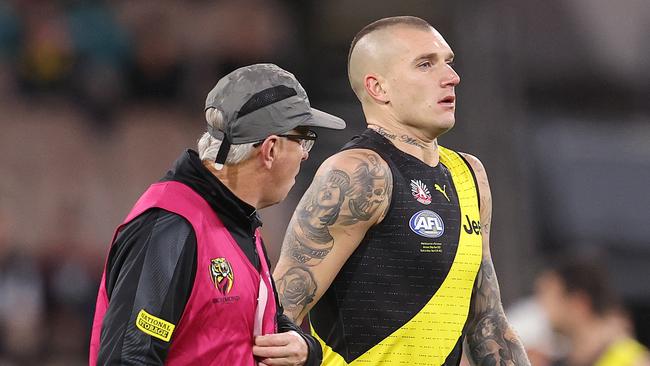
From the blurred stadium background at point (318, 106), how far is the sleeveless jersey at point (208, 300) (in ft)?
19.6

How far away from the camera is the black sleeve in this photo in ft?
9.93

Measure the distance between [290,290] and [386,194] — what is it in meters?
0.47

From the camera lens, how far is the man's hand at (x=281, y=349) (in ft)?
10.9

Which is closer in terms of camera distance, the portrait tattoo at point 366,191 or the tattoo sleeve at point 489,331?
the portrait tattoo at point 366,191

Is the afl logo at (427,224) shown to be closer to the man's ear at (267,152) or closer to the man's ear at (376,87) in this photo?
the man's ear at (376,87)

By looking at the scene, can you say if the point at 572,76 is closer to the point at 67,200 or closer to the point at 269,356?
the point at 67,200

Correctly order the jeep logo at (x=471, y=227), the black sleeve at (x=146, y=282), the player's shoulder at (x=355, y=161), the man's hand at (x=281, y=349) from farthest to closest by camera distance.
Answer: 1. the jeep logo at (x=471, y=227)
2. the player's shoulder at (x=355, y=161)
3. the man's hand at (x=281, y=349)
4. the black sleeve at (x=146, y=282)

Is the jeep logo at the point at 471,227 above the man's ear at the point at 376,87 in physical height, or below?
below

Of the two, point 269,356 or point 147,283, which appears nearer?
point 147,283

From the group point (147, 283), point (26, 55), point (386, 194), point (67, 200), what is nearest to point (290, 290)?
point (386, 194)

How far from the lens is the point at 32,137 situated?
33.5 ft

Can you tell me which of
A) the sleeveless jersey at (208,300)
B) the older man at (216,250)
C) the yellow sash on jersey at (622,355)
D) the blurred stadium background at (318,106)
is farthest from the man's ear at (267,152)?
the blurred stadium background at (318,106)

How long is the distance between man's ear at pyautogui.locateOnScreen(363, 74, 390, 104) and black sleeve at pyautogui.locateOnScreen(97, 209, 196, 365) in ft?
4.67

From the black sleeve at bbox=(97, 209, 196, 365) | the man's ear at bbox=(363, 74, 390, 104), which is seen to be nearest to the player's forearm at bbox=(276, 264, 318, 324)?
the man's ear at bbox=(363, 74, 390, 104)
